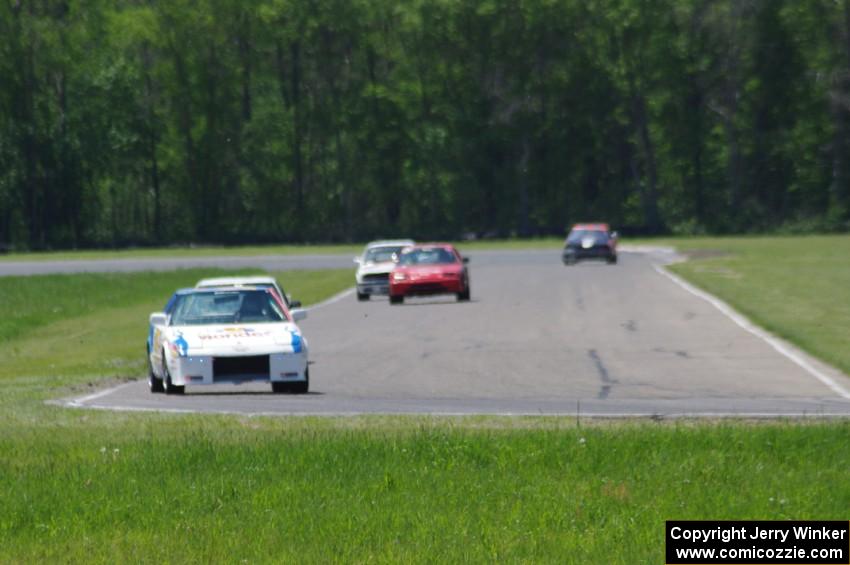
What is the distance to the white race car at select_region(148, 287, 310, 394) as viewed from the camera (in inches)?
802

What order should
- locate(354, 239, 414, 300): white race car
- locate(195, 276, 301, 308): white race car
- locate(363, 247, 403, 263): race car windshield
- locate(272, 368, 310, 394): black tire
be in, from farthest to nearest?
1. locate(363, 247, 403, 263): race car windshield
2. locate(354, 239, 414, 300): white race car
3. locate(195, 276, 301, 308): white race car
4. locate(272, 368, 310, 394): black tire

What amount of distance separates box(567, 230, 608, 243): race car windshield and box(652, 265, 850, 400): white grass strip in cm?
1731

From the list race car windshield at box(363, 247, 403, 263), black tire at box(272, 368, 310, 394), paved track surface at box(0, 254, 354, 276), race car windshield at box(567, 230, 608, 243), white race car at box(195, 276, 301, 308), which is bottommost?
paved track surface at box(0, 254, 354, 276)

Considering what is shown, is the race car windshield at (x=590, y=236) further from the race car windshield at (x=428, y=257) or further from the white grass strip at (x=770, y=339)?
the race car windshield at (x=428, y=257)

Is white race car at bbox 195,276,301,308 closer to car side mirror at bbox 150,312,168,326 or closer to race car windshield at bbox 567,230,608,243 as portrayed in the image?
car side mirror at bbox 150,312,168,326

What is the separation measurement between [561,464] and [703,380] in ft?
29.1

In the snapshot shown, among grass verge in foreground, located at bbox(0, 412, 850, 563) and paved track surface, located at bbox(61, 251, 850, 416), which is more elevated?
grass verge in foreground, located at bbox(0, 412, 850, 563)

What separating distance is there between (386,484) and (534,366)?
11.7m

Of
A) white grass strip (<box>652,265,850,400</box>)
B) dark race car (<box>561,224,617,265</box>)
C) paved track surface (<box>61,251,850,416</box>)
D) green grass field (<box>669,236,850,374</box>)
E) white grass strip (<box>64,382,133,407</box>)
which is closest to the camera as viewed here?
paved track surface (<box>61,251,850,416</box>)

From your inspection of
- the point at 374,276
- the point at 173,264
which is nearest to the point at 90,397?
the point at 374,276

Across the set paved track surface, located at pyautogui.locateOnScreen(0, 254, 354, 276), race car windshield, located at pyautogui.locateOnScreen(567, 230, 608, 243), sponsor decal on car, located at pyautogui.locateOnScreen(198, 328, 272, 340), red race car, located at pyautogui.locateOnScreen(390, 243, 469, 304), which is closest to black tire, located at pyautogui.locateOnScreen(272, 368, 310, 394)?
sponsor decal on car, located at pyautogui.locateOnScreen(198, 328, 272, 340)

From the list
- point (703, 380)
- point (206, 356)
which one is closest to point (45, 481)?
point (206, 356)

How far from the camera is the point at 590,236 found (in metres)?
66.9
